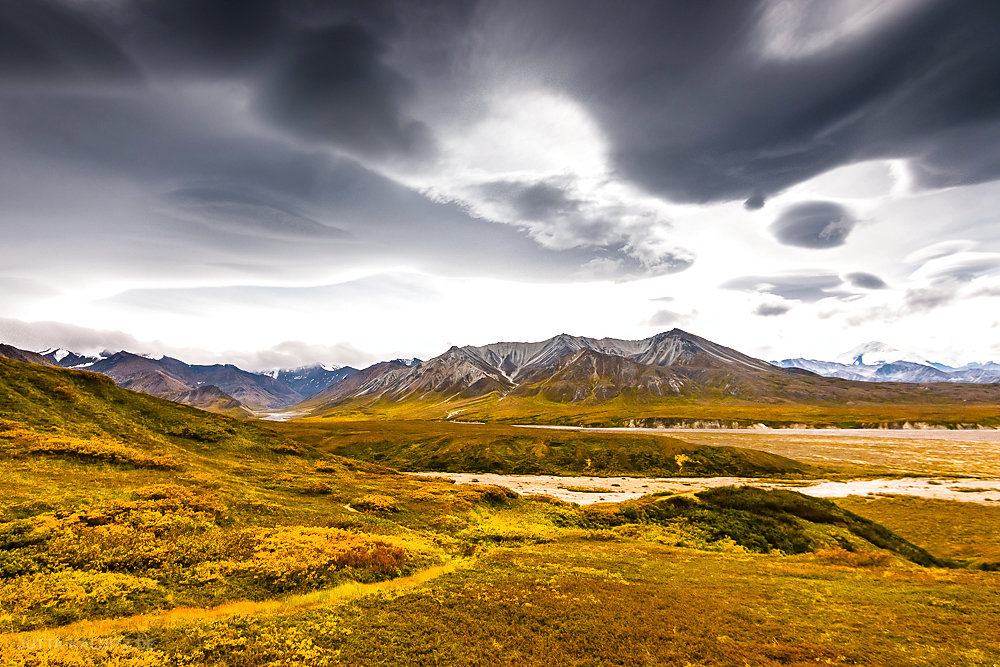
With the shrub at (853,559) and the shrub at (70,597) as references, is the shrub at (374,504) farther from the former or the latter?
the shrub at (853,559)

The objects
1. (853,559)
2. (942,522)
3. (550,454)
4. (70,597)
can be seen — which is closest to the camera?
(70,597)

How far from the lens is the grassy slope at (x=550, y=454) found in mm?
102250

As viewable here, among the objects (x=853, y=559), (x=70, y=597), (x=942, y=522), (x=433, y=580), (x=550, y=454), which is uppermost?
(x=70, y=597)

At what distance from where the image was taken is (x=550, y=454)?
111 m

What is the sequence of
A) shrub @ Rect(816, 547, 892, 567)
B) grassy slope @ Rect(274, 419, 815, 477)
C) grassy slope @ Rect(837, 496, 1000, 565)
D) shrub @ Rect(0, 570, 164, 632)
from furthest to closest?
grassy slope @ Rect(274, 419, 815, 477) → grassy slope @ Rect(837, 496, 1000, 565) → shrub @ Rect(816, 547, 892, 567) → shrub @ Rect(0, 570, 164, 632)

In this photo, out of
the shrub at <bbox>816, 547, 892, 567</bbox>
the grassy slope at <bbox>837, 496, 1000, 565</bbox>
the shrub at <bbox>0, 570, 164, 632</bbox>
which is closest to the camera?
the shrub at <bbox>0, 570, 164, 632</bbox>

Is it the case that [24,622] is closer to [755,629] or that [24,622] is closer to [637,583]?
[637,583]

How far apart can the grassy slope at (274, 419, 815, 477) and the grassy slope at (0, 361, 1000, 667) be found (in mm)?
61323

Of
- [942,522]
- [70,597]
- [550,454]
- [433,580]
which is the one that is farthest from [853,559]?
[550,454]

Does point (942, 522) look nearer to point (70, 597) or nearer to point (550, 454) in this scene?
point (550, 454)

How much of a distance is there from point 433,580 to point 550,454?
92.1m

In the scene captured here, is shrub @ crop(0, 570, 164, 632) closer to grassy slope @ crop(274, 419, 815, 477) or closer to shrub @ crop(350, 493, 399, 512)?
shrub @ crop(350, 493, 399, 512)

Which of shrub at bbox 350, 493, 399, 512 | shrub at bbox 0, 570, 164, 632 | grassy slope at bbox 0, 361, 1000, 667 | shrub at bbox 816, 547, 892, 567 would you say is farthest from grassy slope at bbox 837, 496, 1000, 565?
shrub at bbox 0, 570, 164, 632

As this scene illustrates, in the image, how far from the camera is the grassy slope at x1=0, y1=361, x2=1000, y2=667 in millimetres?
15477
